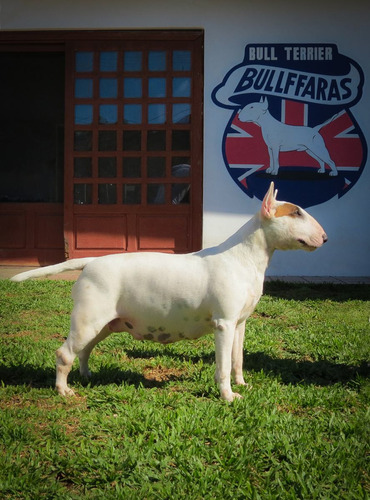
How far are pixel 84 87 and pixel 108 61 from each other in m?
0.60

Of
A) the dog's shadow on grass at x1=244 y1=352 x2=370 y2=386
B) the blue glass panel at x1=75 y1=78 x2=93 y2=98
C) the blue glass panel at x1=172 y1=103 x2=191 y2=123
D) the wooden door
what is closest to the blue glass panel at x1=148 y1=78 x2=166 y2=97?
the wooden door

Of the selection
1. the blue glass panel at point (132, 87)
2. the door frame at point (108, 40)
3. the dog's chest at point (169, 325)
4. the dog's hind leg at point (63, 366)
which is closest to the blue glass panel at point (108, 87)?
the blue glass panel at point (132, 87)

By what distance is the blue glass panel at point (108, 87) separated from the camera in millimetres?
9203

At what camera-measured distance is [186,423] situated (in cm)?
279

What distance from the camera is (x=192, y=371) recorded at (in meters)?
3.79

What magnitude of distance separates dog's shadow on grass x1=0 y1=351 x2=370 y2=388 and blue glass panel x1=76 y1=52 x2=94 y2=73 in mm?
6664

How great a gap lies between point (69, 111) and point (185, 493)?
8.08 meters

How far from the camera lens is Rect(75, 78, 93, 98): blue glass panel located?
30.3ft

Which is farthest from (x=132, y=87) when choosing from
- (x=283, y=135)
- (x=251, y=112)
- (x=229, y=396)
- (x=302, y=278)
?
(x=229, y=396)

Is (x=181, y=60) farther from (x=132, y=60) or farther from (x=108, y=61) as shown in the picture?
(x=108, y=61)

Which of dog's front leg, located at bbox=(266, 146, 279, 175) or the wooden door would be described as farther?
the wooden door

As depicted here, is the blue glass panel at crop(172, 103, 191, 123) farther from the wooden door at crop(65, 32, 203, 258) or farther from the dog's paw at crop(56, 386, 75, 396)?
the dog's paw at crop(56, 386, 75, 396)

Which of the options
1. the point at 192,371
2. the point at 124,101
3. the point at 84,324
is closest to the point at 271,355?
the point at 192,371

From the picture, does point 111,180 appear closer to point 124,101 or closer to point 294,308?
point 124,101
